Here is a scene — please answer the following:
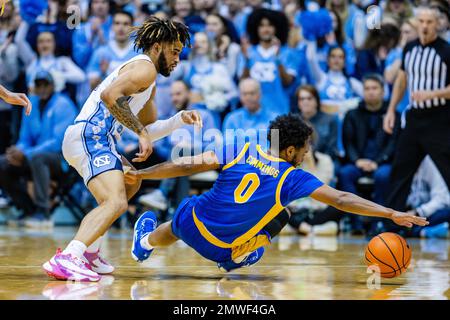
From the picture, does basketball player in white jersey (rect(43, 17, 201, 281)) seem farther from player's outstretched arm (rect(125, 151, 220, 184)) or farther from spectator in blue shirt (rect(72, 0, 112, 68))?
spectator in blue shirt (rect(72, 0, 112, 68))

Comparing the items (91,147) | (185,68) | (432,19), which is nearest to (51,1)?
(185,68)

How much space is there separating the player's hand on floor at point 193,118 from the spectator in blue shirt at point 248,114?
476 centimetres

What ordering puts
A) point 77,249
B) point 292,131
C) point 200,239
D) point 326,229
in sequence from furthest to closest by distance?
point 326,229 < point 200,239 < point 292,131 < point 77,249

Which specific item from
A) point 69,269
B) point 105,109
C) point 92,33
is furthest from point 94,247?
point 92,33

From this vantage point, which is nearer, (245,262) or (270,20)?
(245,262)

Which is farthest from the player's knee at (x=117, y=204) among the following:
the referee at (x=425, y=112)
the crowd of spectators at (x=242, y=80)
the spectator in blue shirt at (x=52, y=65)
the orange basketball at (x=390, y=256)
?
the spectator in blue shirt at (x=52, y=65)

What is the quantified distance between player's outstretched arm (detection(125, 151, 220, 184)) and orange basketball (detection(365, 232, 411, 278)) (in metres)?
1.28

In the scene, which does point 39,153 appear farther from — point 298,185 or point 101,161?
point 298,185

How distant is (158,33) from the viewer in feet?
20.7

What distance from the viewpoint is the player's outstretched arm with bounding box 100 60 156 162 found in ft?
19.4

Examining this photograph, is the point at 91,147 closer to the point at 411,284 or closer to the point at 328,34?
the point at 411,284

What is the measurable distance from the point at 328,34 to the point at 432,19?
3034mm

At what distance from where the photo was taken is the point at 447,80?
946 centimetres

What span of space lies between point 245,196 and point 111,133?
45.4 inches
